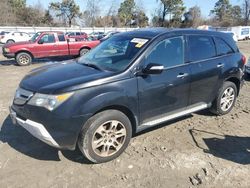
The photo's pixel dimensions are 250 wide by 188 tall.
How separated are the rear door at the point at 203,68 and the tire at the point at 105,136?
149 cm

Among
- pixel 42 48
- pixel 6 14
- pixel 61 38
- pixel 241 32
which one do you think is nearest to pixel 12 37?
pixel 61 38

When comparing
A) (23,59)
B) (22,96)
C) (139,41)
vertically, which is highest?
(139,41)

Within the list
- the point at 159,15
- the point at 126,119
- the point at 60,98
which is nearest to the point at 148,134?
the point at 126,119

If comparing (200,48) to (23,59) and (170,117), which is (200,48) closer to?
(170,117)

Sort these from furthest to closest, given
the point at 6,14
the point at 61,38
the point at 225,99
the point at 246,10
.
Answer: the point at 246,10 < the point at 6,14 < the point at 61,38 < the point at 225,99

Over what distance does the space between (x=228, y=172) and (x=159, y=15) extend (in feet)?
199

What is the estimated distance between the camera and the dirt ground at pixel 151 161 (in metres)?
3.43

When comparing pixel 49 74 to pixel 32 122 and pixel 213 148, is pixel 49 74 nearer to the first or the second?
pixel 32 122

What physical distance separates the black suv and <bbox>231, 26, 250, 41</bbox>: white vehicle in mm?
42762

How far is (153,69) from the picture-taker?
3844mm

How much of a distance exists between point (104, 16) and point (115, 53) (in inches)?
2474

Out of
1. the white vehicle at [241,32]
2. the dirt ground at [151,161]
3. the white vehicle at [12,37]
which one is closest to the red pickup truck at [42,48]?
the dirt ground at [151,161]

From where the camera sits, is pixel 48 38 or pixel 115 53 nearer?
pixel 115 53

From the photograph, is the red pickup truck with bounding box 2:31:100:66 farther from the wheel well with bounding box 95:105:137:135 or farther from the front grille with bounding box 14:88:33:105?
the wheel well with bounding box 95:105:137:135
